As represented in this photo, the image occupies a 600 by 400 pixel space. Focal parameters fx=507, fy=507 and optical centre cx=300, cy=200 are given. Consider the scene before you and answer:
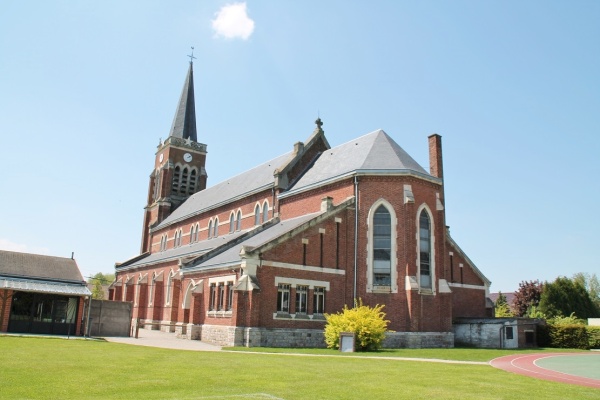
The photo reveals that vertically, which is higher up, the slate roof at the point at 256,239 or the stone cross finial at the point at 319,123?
the stone cross finial at the point at 319,123

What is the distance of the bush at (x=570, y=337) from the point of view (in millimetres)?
30984

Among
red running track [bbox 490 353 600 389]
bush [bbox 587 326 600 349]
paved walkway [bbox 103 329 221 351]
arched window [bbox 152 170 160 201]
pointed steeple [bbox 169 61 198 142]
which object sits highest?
pointed steeple [bbox 169 61 198 142]

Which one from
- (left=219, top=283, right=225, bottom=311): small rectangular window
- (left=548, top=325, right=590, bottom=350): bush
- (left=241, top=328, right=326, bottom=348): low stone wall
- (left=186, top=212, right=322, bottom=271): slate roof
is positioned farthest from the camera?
(left=548, top=325, right=590, bottom=350): bush

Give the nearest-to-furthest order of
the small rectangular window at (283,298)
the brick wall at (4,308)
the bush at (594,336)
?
the small rectangular window at (283,298) → the brick wall at (4,308) → the bush at (594,336)

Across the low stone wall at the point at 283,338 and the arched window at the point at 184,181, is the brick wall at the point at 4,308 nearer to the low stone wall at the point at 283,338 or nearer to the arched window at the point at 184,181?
the low stone wall at the point at 283,338

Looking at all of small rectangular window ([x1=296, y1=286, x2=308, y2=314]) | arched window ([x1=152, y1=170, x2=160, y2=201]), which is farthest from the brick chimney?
arched window ([x1=152, y1=170, x2=160, y2=201])

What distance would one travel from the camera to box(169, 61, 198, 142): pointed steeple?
58281 mm

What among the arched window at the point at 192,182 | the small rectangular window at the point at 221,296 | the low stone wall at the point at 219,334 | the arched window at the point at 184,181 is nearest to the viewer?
the low stone wall at the point at 219,334

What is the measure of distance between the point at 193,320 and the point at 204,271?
116 inches

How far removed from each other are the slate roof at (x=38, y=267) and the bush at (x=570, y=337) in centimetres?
3013

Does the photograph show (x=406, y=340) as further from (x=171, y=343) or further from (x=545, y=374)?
(x=171, y=343)

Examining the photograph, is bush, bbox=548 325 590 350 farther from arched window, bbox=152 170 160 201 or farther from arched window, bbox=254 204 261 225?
arched window, bbox=152 170 160 201

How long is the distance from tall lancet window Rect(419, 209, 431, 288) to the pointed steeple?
3563 centimetres

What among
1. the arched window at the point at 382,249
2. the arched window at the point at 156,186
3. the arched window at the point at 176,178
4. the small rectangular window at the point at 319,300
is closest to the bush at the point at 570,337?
the arched window at the point at 382,249
